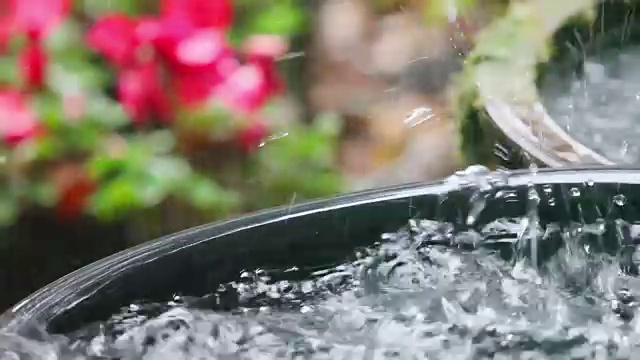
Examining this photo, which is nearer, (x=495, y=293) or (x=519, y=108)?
(x=495, y=293)

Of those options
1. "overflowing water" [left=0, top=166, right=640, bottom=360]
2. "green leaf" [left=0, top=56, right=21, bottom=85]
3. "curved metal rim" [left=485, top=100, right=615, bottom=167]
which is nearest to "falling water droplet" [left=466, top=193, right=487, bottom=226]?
"overflowing water" [left=0, top=166, right=640, bottom=360]

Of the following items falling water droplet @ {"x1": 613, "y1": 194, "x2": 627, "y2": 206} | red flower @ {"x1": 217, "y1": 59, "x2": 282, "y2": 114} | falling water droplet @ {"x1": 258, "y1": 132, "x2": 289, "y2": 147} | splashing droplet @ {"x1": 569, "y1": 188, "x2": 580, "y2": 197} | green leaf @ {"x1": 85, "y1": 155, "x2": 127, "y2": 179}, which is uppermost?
red flower @ {"x1": 217, "y1": 59, "x2": 282, "y2": 114}

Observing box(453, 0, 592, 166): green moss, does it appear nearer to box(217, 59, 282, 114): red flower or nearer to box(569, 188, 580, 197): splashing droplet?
box(217, 59, 282, 114): red flower

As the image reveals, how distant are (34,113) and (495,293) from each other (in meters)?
0.55

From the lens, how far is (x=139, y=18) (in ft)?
3.33

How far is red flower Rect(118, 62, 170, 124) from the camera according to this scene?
1007mm

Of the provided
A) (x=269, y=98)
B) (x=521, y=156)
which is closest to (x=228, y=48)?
(x=269, y=98)

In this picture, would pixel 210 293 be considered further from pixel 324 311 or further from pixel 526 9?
pixel 526 9

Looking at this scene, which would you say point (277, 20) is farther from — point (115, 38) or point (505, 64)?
point (505, 64)

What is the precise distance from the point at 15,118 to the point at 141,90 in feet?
0.46

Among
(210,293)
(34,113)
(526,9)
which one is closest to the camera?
(210,293)

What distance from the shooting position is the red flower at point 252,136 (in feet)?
3.50

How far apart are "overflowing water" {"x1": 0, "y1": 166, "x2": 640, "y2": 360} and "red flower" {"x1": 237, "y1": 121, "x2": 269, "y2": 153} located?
15.4 inches

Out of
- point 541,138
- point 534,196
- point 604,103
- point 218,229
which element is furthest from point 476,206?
point 604,103
